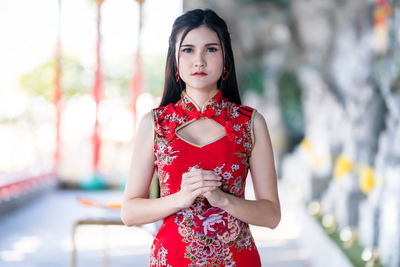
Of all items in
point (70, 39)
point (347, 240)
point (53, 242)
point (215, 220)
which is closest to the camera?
point (215, 220)

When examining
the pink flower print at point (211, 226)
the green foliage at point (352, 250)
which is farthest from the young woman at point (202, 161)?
the green foliage at point (352, 250)

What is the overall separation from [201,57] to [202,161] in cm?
22

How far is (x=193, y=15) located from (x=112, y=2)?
7.26 meters

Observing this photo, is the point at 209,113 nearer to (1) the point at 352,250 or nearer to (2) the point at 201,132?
(2) the point at 201,132

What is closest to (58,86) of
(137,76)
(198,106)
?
(137,76)

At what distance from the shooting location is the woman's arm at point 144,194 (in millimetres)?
972

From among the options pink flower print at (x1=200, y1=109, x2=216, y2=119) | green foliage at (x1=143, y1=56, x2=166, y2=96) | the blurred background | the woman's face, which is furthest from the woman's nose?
green foliage at (x1=143, y1=56, x2=166, y2=96)

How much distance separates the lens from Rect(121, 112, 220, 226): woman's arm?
972 millimetres

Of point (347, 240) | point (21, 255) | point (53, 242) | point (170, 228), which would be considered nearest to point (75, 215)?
point (53, 242)

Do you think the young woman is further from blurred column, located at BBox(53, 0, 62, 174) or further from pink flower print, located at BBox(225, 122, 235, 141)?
blurred column, located at BBox(53, 0, 62, 174)

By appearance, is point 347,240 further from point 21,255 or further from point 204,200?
point 204,200

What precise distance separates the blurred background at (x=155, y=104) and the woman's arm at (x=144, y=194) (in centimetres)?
96

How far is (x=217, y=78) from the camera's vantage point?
107 centimetres

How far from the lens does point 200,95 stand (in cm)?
109
